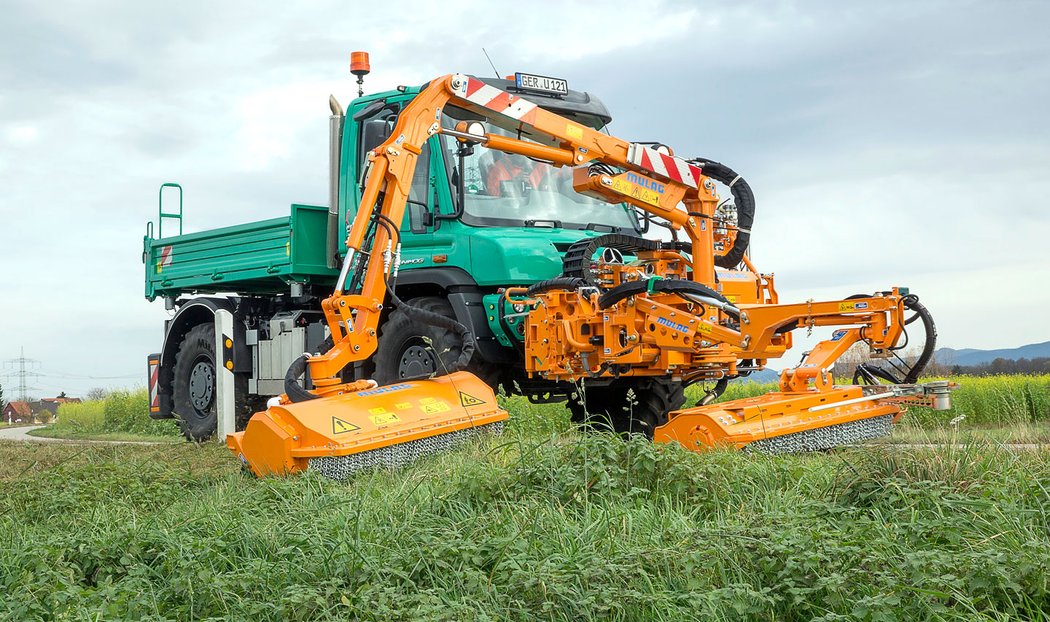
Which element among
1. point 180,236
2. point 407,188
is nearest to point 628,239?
point 407,188

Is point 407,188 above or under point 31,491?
above

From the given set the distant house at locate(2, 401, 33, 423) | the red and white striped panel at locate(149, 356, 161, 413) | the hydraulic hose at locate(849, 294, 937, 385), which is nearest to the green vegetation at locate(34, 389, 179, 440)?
the red and white striped panel at locate(149, 356, 161, 413)

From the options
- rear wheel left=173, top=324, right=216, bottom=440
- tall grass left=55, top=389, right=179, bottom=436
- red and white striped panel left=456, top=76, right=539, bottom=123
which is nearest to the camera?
red and white striped panel left=456, top=76, right=539, bottom=123

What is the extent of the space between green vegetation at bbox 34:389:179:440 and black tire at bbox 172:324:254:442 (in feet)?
13.7

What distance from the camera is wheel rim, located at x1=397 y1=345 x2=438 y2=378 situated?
30.0 ft

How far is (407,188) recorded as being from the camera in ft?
28.9

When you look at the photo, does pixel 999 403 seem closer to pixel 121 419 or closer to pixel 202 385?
pixel 202 385

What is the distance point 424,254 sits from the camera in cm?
961

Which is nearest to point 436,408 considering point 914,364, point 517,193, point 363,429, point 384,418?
point 384,418

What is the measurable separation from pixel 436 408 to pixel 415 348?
1.48 m

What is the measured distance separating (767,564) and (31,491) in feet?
17.6

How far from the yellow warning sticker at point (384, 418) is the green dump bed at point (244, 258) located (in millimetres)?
4190

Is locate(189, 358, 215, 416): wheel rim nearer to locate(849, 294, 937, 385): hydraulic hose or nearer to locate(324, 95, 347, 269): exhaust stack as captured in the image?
locate(324, 95, 347, 269): exhaust stack

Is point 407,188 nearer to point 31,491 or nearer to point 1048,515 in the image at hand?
point 31,491
